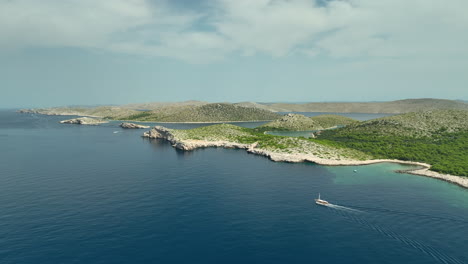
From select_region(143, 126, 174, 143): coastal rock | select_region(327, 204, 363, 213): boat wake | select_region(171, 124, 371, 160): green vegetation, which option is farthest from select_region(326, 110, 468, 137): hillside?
select_region(143, 126, 174, 143): coastal rock

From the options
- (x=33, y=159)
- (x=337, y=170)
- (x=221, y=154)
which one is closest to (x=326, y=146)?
(x=337, y=170)

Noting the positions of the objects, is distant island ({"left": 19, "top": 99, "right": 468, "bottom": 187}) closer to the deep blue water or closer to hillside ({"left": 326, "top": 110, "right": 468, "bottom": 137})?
hillside ({"left": 326, "top": 110, "right": 468, "bottom": 137})

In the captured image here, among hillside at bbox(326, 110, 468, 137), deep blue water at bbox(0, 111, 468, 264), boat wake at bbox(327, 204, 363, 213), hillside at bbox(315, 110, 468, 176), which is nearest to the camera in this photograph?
deep blue water at bbox(0, 111, 468, 264)

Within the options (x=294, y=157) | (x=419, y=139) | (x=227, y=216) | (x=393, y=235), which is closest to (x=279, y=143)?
(x=294, y=157)

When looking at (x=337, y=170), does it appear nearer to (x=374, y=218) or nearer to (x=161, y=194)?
(x=374, y=218)

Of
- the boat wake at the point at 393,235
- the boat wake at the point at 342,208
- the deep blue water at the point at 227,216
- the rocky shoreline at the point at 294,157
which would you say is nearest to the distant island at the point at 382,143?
the rocky shoreline at the point at 294,157

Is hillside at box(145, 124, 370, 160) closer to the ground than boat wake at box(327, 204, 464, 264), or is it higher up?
higher up
